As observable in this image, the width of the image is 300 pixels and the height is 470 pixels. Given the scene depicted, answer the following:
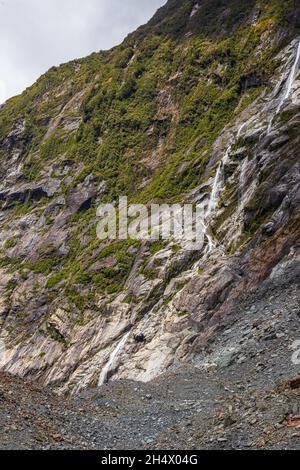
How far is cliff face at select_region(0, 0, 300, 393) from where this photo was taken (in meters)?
37.7

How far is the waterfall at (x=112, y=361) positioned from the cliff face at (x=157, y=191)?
0.15 meters

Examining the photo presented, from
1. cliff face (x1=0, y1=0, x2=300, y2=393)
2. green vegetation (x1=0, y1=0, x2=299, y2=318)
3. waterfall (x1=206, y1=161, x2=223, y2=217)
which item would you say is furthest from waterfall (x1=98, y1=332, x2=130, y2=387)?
waterfall (x1=206, y1=161, x2=223, y2=217)

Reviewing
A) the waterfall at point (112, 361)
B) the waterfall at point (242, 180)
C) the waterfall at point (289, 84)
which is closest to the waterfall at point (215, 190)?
the waterfall at point (242, 180)

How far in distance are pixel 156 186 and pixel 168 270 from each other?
1825cm

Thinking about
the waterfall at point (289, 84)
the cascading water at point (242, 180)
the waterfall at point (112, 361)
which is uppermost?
the waterfall at point (289, 84)

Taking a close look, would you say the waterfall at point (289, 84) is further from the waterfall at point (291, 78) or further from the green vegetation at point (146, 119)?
the green vegetation at point (146, 119)

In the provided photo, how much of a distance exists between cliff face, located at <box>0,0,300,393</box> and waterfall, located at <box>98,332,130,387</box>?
0.15m

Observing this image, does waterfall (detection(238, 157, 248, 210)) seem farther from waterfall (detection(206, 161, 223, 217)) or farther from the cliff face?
waterfall (detection(206, 161, 223, 217))

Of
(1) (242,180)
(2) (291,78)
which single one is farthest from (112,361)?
(2) (291,78)

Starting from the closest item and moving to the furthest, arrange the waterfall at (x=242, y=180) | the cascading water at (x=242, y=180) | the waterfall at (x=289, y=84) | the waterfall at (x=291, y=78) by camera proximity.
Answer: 1. the cascading water at (x=242, y=180)
2. the waterfall at (x=242, y=180)
3. the waterfall at (x=289, y=84)
4. the waterfall at (x=291, y=78)

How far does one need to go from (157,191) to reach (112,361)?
24.3 metres

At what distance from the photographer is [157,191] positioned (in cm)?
5956

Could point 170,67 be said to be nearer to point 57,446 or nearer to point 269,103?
point 269,103

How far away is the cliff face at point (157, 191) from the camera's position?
37656mm
